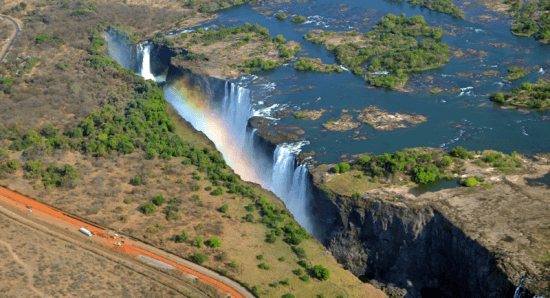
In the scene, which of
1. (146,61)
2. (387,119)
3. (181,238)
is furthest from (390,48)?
(181,238)

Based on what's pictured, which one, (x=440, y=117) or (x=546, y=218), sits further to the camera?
(x=440, y=117)

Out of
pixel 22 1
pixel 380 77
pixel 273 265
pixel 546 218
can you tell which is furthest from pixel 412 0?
pixel 22 1

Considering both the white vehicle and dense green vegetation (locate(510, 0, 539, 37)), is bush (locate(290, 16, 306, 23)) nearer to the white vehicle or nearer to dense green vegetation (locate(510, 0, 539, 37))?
dense green vegetation (locate(510, 0, 539, 37))

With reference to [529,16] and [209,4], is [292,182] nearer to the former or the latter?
[529,16]

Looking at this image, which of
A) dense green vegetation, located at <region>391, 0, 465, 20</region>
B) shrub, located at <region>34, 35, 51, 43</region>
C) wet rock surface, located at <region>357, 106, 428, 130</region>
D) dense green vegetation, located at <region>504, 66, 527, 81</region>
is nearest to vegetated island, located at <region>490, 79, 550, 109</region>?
dense green vegetation, located at <region>504, 66, 527, 81</region>

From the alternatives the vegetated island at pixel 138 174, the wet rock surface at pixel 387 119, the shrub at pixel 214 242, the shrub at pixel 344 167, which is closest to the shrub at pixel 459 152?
the wet rock surface at pixel 387 119

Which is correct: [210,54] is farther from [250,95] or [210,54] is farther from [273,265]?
[273,265]
